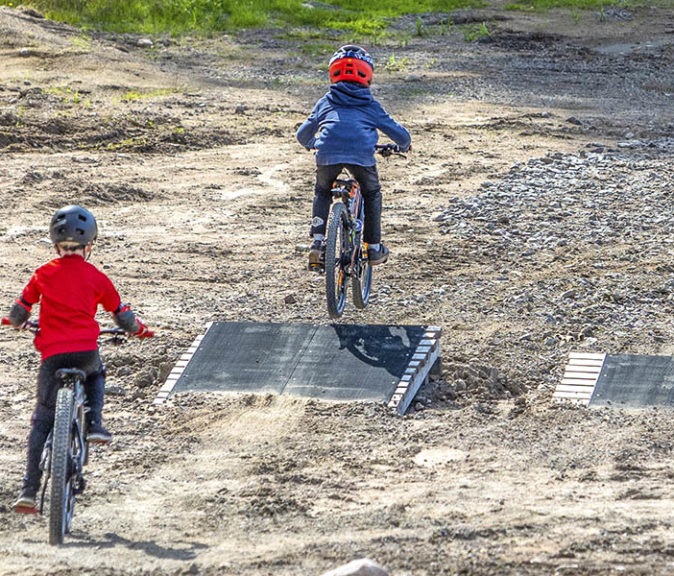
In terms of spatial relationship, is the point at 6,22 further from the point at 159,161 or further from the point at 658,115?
the point at 658,115

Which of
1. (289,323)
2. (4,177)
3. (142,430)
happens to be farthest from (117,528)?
(4,177)

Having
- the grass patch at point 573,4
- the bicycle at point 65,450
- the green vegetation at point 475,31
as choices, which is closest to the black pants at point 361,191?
the bicycle at point 65,450

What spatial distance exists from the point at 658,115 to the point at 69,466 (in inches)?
574

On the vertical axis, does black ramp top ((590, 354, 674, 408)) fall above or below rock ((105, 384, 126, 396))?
above

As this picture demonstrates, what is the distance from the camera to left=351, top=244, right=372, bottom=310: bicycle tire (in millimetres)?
9258

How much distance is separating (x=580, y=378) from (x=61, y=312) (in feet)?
12.6

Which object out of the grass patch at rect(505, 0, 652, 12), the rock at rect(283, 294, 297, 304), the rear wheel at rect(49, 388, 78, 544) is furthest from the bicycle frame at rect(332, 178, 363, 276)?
the grass patch at rect(505, 0, 652, 12)

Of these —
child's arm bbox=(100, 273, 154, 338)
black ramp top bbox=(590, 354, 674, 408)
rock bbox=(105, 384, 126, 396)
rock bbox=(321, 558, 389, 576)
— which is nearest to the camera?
rock bbox=(321, 558, 389, 576)

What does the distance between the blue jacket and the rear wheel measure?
143 inches

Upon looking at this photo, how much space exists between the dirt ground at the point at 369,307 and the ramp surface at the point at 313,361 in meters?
0.21

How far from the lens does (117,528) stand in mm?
5969

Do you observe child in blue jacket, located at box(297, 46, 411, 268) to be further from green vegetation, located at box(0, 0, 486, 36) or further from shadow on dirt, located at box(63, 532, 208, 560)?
green vegetation, located at box(0, 0, 486, 36)

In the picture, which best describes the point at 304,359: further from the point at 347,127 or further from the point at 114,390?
the point at 347,127

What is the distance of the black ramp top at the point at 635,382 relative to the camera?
7.61 m
